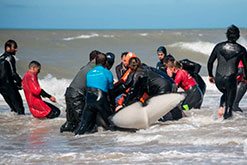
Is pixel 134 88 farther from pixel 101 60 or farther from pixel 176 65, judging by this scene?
pixel 176 65

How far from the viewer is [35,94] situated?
9.64 meters

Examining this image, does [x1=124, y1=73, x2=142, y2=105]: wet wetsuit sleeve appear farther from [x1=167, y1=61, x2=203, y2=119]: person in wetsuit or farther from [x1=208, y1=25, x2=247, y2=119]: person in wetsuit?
[x1=167, y1=61, x2=203, y2=119]: person in wetsuit

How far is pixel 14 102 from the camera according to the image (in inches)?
414

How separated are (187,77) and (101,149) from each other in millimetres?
3840

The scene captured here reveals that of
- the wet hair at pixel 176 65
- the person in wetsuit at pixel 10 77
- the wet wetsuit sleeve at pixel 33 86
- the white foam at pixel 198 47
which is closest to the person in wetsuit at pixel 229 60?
the wet hair at pixel 176 65

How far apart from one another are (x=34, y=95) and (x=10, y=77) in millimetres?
945

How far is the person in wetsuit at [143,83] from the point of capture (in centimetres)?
780

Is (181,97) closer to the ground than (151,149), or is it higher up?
higher up

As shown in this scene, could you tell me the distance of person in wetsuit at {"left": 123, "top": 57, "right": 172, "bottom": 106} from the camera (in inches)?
307

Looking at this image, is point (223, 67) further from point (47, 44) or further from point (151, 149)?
point (47, 44)

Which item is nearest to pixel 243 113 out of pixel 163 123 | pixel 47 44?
pixel 163 123

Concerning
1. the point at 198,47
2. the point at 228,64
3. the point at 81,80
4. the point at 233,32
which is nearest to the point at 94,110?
the point at 81,80

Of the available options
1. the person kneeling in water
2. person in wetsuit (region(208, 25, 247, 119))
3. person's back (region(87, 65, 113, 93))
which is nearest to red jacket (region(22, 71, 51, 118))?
the person kneeling in water

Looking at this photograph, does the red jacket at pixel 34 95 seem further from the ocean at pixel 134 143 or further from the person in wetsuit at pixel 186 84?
the person in wetsuit at pixel 186 84
